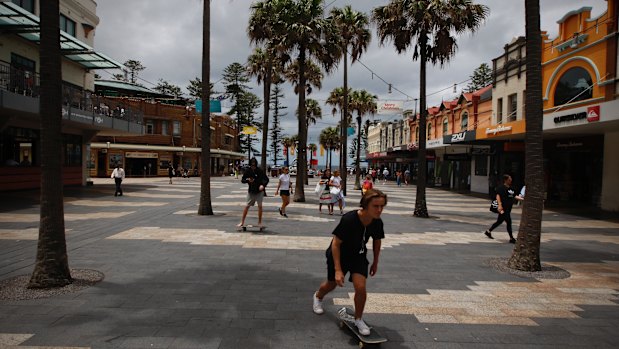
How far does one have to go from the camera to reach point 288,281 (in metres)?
5.66

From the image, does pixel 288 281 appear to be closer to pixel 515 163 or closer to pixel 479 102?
pixel 515 163

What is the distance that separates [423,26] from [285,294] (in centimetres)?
1183

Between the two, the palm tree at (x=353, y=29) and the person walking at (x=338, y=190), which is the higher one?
the palm tree at (x=353, y=29)

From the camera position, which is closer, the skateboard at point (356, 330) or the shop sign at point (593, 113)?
the skateboard at point (356, 330)

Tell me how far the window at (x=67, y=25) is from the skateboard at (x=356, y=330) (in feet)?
79.5

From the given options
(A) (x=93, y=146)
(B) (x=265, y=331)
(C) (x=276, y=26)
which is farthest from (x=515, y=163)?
(A) (x=93, y=146)

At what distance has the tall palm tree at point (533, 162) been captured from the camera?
665 centimetres

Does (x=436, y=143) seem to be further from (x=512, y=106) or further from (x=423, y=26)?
(x=423, y=26)

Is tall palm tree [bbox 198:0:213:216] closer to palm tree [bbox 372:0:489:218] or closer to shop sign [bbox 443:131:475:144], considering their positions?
palm tree [bbox 372:0:489:218]

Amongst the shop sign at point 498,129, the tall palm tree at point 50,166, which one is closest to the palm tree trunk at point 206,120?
the tall palm tree at point 50,166

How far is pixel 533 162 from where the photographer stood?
→ 6.74 m

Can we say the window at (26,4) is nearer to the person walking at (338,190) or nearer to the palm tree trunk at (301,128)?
the palm tree trunk at (301,128)

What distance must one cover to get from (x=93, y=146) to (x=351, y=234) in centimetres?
4253

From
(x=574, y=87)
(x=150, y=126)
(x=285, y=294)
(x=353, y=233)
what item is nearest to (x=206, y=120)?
(x=285, y=294)
